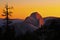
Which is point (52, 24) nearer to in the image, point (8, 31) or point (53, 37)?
point (53, 37)

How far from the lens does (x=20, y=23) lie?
3625 inches

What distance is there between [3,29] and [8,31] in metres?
2.40

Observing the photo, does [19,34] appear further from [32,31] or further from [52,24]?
[52,24]

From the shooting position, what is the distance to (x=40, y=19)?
9462 cm

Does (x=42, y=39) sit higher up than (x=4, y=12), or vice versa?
(x=4, y=12)

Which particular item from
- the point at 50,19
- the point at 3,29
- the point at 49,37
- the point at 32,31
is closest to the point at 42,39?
the point at 49,37

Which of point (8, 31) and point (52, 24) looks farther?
point (8, 31)

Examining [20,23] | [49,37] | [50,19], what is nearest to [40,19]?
[20,23]

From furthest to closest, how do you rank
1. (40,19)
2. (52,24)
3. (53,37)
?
(40,19)
(52,24)
(53,37)

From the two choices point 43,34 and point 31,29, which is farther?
point 31,29

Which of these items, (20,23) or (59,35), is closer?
(59,35)

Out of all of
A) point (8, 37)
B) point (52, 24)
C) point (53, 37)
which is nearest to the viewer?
point (53, 37)

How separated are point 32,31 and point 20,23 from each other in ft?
17.4

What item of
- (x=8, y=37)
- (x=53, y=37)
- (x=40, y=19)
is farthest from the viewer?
(x=40, y=19)
